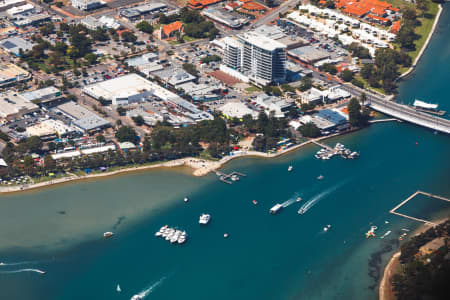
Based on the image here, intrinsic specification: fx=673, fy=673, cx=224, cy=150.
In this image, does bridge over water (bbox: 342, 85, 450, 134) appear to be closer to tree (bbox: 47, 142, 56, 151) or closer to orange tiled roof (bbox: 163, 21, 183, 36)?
orange tiled roof (bbox: 163, 21, 183, 36)

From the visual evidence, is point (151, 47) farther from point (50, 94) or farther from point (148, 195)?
point (148, 195)

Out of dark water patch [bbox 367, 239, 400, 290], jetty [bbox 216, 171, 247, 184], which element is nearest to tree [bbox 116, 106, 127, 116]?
jetty [bbox 216, 171, 247, 184]

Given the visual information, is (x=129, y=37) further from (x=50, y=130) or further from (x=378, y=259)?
(x=378, y=259)

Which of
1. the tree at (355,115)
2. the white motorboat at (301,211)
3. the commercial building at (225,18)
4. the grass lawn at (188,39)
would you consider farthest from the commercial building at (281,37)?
the white motorboat at (301,211)

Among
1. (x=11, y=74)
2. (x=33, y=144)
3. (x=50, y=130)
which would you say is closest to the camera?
(x=33, y=144)

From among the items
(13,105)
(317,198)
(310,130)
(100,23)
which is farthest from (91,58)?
(317,198)

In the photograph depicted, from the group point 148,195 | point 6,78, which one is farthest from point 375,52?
point 6,78
